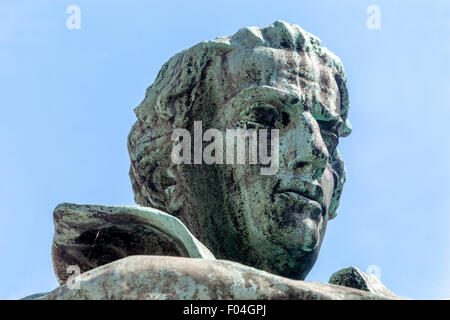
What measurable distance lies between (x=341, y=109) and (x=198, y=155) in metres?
1.25

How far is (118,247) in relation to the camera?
7059 mm

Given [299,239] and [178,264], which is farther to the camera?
[299,239]

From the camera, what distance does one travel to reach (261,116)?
25.5 ft

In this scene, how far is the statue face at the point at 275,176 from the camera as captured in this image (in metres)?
7.58

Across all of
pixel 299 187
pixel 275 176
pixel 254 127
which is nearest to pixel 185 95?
pixel 254 127

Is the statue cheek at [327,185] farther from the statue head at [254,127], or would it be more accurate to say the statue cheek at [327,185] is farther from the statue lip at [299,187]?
the statue lip at [299,187]

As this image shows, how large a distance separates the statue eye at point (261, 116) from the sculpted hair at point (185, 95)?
0.28 meters

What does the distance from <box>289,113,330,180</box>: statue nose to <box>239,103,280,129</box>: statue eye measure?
200mm

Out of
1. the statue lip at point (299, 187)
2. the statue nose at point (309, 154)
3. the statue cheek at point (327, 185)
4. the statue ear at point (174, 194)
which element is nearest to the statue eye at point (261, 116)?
the statue nose at point (309, 154)

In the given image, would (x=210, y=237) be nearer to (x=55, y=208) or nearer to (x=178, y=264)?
(x=55, y=208)

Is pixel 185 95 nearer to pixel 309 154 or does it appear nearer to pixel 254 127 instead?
pixel 254 127

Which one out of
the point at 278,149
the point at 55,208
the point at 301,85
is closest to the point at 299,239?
the point at 278,149

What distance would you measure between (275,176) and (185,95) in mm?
1012
